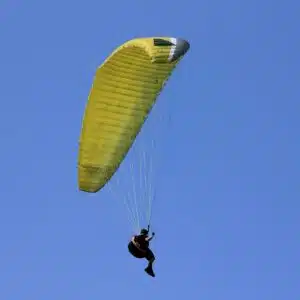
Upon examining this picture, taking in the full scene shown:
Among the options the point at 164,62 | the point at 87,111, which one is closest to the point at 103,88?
the point at 87,111

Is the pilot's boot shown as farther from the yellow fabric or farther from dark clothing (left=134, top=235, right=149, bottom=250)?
the yellow fabric

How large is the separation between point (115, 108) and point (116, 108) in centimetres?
3

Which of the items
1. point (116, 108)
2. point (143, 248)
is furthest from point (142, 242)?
point (116, 108)

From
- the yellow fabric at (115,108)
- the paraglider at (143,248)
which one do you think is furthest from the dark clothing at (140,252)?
the yellow fabric at (115,108)

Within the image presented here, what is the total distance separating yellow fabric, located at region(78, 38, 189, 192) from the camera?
36906mm

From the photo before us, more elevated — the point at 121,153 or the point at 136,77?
the point at 136,77

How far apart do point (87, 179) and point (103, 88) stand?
115 inches

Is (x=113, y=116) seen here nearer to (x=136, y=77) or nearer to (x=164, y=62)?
(x=136, y=77)

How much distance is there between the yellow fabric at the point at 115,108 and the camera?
36906 millimetres

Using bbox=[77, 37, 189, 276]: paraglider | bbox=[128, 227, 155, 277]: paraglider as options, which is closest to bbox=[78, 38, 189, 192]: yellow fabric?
bbox=[77, 37, 189, 276]: paraglider

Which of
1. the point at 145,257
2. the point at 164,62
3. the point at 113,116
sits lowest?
the point at 145,257

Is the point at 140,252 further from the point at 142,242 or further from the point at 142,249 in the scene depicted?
the point at 142,242

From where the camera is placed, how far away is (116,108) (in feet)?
124

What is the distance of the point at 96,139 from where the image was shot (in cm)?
3828
